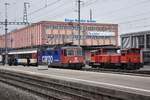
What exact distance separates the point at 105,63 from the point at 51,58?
683 centimetres

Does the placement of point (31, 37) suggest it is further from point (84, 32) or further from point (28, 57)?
point (28, 57)

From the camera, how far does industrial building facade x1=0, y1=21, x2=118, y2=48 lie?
11450cm

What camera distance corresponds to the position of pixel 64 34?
119m

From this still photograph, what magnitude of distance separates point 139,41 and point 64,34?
56.0 meters

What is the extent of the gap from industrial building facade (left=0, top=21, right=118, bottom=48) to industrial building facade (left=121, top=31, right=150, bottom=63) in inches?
1664

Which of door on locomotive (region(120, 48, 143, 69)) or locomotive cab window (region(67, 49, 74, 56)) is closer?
door on locomotive (region(120, 48, 143, 69))

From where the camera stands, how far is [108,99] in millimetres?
14609

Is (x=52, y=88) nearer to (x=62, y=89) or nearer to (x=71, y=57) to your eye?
(x=62, y=89)

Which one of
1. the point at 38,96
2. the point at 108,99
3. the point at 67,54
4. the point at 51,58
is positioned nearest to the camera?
the point at 108,99

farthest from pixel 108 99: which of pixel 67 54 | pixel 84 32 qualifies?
pixel 84 32

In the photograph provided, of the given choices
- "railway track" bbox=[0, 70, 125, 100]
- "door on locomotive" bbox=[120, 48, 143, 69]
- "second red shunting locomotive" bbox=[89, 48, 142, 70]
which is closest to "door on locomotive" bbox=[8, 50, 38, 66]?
"second red shunting locomotive" bbox=[89, 48, 142, 70]

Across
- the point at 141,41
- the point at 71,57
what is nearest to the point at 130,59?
the point at 71,57

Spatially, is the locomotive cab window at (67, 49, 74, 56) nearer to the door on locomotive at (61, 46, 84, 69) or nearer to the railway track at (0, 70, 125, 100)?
the door on locomotive at (61, 46, 84, 69)

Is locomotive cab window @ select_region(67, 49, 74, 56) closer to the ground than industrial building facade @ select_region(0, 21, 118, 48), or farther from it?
closer to the ground
